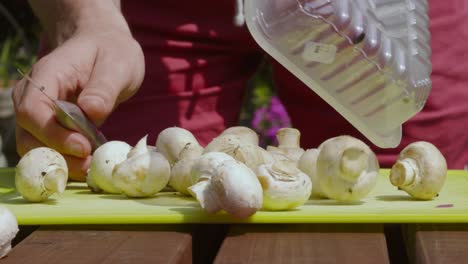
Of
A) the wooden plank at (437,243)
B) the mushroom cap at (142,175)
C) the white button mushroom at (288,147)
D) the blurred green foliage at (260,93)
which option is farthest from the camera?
the blurred green foliage at (260,93)

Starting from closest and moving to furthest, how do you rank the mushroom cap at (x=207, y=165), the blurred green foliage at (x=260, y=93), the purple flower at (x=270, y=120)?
the mushroom cap at (x=207, y=165) → the purple flower at (x=270, y=120) → the blurred green foliage at (x=260, y=93)

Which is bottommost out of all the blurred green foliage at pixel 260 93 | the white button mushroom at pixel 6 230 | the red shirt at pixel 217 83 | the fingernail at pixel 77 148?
the blurred green foliage at pixel 260 93

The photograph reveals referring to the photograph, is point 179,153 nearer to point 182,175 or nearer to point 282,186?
point 182,175

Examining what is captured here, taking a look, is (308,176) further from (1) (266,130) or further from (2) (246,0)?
(1) (266,130)

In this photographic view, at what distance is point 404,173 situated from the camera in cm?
121

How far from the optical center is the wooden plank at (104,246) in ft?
2.93

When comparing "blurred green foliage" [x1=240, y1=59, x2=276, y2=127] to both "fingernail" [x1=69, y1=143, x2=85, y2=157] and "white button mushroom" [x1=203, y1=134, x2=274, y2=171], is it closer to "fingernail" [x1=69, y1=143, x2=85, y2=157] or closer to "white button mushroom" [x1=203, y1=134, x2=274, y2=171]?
"fingernail" [x1=69, y1=143, x2=85, y2=157]

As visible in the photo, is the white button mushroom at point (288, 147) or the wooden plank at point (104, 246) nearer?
the wooden plank at point (104, 246)

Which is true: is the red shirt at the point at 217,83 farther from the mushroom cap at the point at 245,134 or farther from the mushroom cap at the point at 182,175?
the mushroom cap at the point at 182,175

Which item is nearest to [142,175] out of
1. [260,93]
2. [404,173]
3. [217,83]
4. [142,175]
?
[142,175]

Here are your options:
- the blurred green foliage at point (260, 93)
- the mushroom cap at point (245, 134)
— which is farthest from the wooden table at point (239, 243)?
the blurred green foliage at point (260, 93)

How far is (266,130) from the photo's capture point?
3562mm

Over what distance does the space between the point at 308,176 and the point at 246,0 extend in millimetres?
285

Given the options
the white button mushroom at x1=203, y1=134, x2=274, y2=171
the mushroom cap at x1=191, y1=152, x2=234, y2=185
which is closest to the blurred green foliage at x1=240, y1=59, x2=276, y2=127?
the white button mushroom at x1=203, y1=134, x2=274, y2=171
